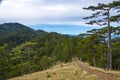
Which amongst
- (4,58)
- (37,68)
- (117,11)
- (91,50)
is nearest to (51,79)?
(117,11)

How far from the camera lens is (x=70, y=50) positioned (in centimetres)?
11719

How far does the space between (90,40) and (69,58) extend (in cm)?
5495

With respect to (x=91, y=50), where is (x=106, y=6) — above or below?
above

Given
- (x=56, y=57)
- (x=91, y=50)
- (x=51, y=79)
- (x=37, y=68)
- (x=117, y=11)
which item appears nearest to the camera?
(x=51, y=79)

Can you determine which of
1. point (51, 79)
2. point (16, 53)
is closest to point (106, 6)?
point (51, 79)

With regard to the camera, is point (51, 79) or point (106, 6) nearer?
point (51, 79)

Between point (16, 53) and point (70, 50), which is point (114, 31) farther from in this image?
point (70, 50)

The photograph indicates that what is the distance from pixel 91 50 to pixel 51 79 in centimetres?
4331

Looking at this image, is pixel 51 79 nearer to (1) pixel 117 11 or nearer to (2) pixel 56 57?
(1) pixel 117 11

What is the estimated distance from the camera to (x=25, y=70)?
120 meters

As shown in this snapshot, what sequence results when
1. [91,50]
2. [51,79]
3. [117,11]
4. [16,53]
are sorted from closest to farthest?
[51,79], [117,11], [91,50], [16,53]

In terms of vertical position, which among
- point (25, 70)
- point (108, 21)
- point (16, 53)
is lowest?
point (25, 70)

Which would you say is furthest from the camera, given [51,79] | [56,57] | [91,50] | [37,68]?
[56,57]

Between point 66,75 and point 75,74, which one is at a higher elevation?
point 75,74
